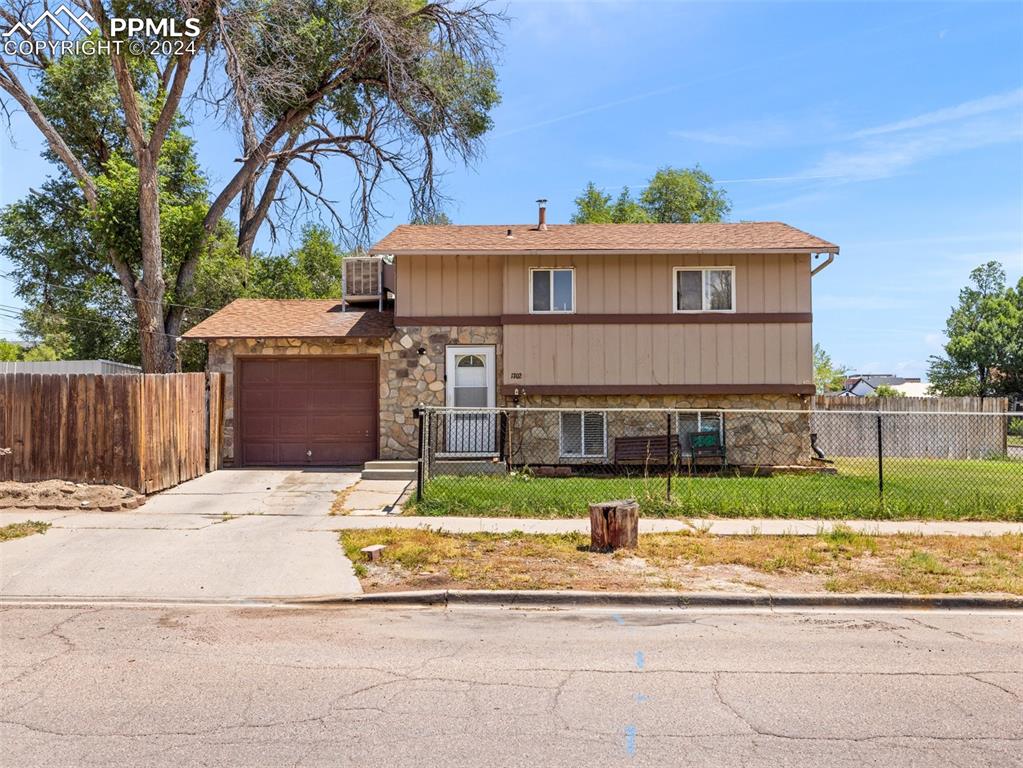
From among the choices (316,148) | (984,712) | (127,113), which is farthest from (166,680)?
(316,148)

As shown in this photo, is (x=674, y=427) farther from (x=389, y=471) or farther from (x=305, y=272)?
(x=305, y=272)

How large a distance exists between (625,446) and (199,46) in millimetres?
15116

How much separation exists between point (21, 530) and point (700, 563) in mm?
8421

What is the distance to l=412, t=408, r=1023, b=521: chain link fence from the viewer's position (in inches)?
472

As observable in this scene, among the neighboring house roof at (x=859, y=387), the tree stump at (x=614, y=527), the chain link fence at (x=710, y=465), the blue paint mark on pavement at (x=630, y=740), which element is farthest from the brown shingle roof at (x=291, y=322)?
the neighboring house roof at (x=859, y=387)

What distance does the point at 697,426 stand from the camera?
711 inches

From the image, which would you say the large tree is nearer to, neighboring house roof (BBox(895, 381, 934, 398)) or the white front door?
the white front door

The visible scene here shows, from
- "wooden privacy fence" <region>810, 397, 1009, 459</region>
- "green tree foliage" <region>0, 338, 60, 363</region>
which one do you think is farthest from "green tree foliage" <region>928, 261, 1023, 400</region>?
"green tree foliage" <region>0, 338, 60, 363</region>

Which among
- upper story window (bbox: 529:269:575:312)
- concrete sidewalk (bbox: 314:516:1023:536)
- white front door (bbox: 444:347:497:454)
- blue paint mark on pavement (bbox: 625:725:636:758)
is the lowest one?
blue paint mark on pavement (bbox: 625:725:636:758)

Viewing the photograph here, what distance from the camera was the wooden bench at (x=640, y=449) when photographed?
1767 centimetres

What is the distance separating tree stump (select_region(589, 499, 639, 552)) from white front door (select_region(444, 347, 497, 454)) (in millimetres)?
8310

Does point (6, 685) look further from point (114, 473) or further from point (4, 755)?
point (114, 473)

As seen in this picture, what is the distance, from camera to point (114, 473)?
41.7ft

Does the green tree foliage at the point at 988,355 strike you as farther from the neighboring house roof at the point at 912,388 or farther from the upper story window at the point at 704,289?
the upper story window at the point at 704,289
